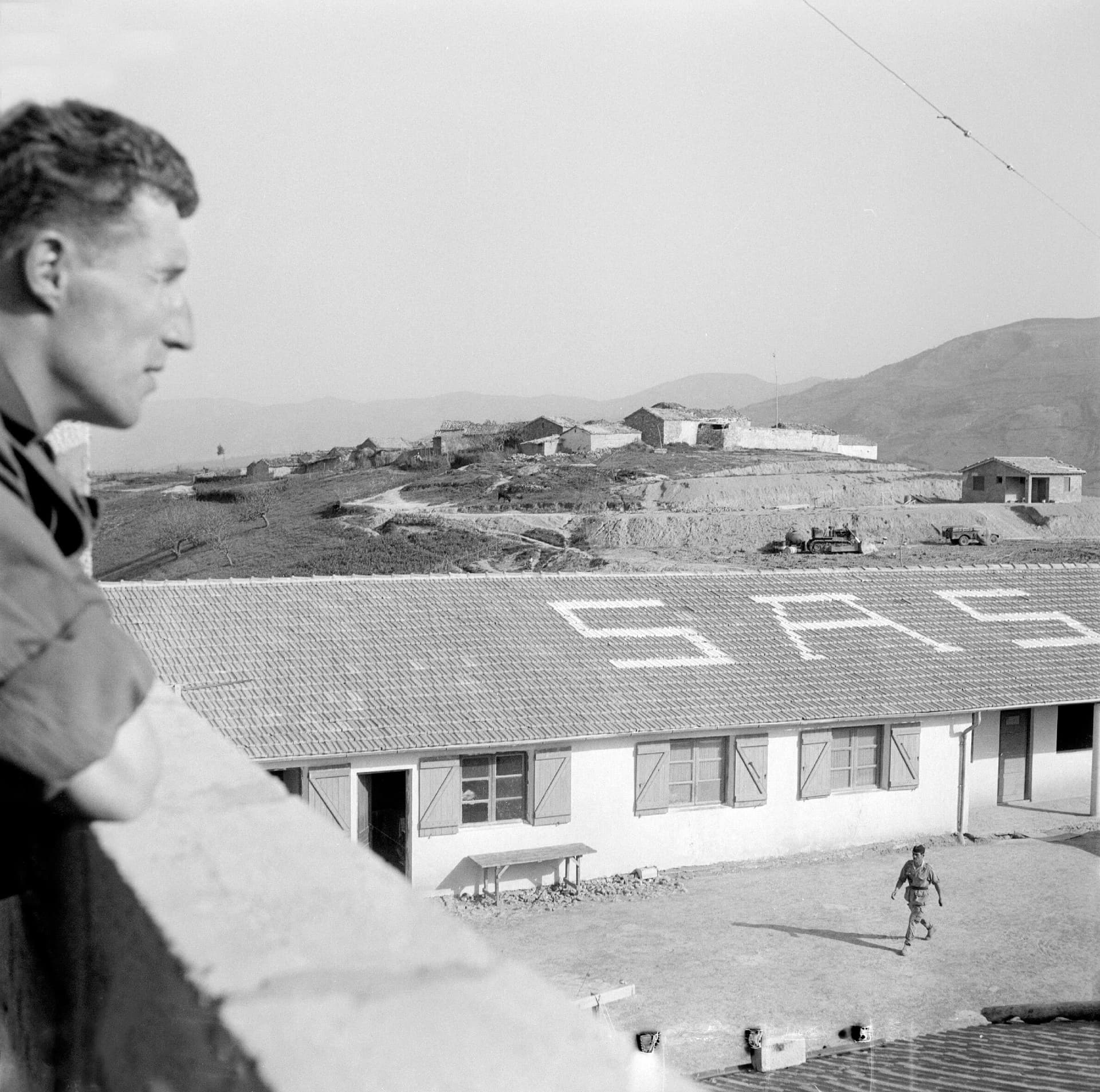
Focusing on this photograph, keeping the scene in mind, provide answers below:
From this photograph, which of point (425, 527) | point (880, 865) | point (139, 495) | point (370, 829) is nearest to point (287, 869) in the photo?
point (370, 829)

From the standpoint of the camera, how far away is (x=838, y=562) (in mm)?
35688

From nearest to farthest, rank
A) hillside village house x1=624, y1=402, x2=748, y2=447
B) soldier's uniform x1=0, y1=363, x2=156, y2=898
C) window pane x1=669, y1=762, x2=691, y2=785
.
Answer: soldier's uniform x1=0, y1=363, x2=156, y2=898, window pane x1=669, y1=762, x2=691, y2=785, hillside village house x1=624, y1=402, x2=748, y2=447

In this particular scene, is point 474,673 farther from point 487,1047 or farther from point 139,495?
point 139,495

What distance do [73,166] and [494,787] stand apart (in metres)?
13.6

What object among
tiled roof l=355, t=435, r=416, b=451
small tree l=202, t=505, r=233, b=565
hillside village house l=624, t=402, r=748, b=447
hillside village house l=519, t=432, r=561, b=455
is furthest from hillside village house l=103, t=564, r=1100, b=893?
tiled roof l=355, t=435, r=416, b=451

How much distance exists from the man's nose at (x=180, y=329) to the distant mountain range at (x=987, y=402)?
10307 centimetres

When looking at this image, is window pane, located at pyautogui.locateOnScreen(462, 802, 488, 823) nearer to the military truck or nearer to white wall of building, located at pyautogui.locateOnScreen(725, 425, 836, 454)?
the military truck

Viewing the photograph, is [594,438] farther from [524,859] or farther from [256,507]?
[524,859]

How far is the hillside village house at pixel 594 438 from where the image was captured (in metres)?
58.2

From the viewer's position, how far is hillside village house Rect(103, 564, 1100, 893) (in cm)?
1371

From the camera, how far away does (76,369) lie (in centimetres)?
106

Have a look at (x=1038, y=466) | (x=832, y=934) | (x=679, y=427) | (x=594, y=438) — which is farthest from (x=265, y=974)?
(x=679, y=427)

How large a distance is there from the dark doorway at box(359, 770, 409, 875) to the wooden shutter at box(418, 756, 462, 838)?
0.21 m

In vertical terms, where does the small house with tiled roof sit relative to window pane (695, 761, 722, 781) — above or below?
above
